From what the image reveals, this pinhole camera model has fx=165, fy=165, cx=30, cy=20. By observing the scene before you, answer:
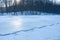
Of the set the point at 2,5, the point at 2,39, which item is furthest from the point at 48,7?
the point at 2,39

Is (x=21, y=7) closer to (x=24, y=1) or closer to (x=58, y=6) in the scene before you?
(x=24, y=1)

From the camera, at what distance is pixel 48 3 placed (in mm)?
25156

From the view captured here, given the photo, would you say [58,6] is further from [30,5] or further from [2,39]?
[2,39]

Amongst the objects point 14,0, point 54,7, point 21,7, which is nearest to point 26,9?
point 21,7

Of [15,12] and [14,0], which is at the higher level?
[14,0]

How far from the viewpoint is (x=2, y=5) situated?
79.5 feet

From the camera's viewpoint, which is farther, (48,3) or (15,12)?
(48,3)

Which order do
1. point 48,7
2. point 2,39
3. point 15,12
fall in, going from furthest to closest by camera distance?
point 48,7, point 15,12, point 2,39

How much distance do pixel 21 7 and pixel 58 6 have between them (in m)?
5.47

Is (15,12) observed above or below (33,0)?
below

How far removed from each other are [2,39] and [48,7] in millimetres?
19044

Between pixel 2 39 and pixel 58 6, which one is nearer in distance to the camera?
pixel 2 39

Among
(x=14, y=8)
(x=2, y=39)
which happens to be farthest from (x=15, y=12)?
(x=2, y=39)

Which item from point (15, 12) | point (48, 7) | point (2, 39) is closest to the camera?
point (2, 39)
